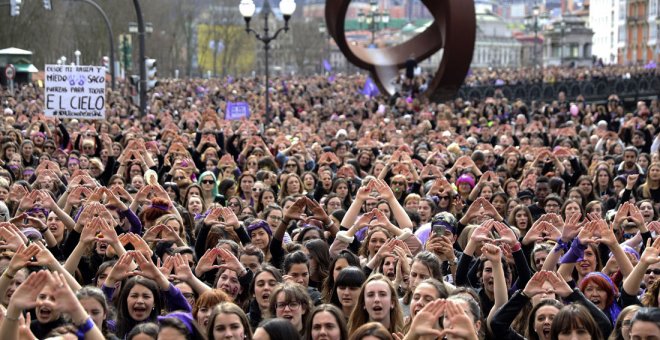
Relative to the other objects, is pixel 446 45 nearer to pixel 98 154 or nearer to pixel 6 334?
pixel 98 154

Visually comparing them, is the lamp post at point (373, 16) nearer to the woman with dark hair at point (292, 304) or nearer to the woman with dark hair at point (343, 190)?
the woman with dark hair at point (343, 190)

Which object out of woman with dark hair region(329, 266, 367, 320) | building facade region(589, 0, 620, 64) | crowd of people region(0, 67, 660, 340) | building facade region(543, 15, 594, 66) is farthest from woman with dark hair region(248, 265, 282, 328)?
building facade region(543, 15, 594, 66)

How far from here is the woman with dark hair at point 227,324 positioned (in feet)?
26.5

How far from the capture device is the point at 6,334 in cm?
738

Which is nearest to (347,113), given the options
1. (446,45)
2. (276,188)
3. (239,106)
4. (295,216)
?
(446,45)

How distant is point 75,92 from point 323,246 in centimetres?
1254

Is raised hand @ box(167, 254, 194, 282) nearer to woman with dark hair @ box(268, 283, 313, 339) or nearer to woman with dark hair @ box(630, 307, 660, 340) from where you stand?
woman with dark hair @ box(268, 283, 313, 339)

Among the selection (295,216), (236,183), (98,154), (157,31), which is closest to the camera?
(295,216)

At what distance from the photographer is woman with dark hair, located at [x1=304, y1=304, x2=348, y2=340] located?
8062 mm

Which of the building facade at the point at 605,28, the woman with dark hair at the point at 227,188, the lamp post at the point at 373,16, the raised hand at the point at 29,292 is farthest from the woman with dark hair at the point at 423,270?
the building facade at the point at 605,28

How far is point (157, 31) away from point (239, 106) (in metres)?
63.7

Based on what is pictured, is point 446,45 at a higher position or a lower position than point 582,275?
higher

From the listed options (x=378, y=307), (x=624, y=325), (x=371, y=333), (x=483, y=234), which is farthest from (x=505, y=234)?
(x=371, y=333)

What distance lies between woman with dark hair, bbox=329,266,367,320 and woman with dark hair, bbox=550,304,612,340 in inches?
64.6
